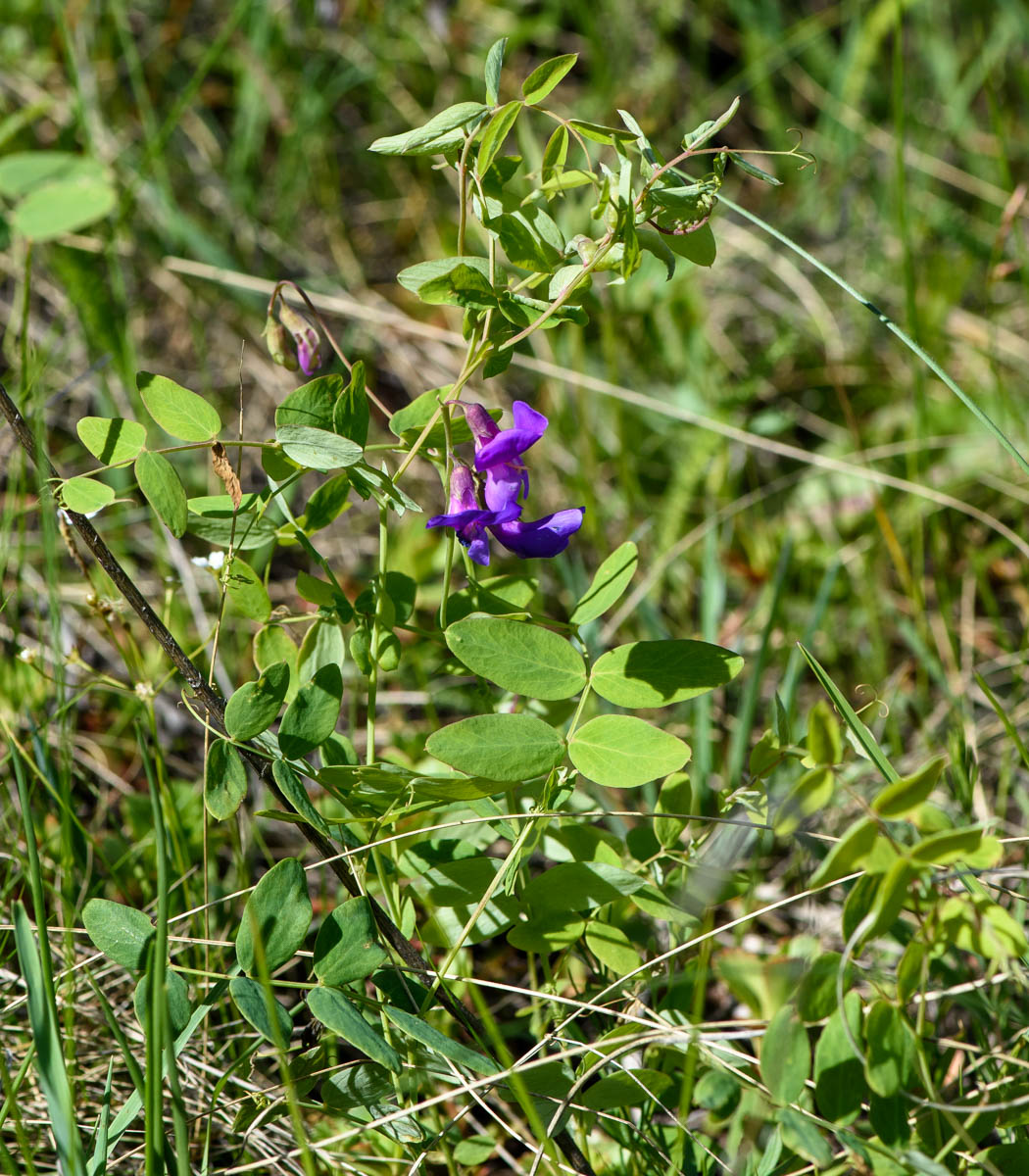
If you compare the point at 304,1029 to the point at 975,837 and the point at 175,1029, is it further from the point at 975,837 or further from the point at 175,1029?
the point at 975,837

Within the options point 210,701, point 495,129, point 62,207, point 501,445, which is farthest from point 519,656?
point 62,207

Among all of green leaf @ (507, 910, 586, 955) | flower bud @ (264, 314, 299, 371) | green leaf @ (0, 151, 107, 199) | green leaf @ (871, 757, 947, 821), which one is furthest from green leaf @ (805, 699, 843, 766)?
green leaf @ (0, 151, 107, 199)

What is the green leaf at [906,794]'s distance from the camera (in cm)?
92

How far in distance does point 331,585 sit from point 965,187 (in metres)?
2.45

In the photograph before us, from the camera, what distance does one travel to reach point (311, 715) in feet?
3.95

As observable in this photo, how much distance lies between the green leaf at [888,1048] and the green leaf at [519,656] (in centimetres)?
45

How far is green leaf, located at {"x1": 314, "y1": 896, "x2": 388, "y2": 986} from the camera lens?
3.68 ft

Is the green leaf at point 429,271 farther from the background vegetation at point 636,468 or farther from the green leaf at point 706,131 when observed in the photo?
the background vegetation at point 636,468

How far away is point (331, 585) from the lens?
1.31m

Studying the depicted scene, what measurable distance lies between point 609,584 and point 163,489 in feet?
1.66

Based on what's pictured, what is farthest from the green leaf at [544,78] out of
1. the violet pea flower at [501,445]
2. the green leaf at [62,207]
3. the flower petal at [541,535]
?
the green leaf at [62,207]

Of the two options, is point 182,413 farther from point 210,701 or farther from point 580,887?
point 580,887

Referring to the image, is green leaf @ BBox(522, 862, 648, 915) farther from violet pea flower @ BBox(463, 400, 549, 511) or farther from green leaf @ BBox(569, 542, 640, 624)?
violet pea flower @ BBox(463, 400, 549, 511)

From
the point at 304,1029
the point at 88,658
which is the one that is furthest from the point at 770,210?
the point at 304,1029
